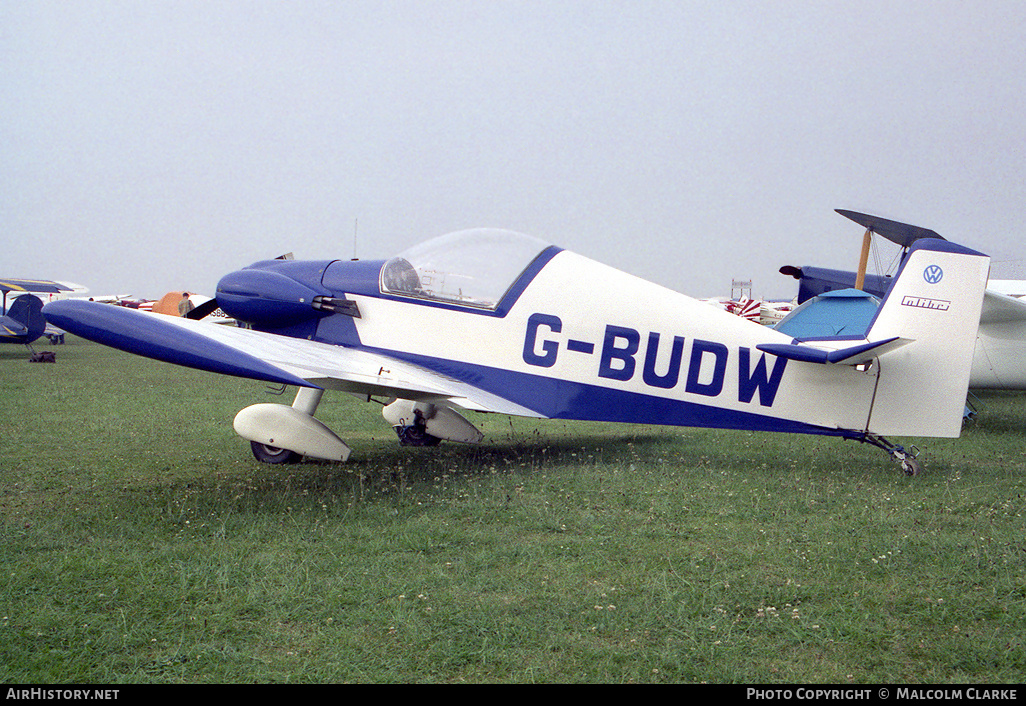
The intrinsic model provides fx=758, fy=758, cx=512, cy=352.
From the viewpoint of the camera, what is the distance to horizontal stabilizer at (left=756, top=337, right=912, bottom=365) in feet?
18.3

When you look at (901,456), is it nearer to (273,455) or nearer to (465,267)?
(465,267)

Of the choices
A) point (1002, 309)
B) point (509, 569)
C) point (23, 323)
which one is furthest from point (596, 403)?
point (23, 323)

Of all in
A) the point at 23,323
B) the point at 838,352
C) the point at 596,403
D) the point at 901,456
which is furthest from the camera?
the point at 23,323

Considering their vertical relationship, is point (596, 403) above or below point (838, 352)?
below

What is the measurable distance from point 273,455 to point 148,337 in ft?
7.26

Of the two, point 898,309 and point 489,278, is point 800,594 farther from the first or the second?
point 489,278

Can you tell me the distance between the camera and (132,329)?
15.0 feet

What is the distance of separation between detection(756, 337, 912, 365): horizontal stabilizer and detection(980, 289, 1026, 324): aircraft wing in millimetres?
4779

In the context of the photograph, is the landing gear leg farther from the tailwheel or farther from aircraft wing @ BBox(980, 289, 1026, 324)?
aircraft wing @ BBox(980, 289, 1026, 324)

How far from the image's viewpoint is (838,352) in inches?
226

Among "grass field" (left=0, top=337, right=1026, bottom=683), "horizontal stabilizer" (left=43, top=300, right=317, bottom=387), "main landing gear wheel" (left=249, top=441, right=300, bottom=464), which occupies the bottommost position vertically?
"main landing gear wheel" (left=249, top=441, right=300, bottom=464)

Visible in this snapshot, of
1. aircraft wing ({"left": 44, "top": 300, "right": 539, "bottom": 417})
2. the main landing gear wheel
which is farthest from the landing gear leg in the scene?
the main landing gear wheel

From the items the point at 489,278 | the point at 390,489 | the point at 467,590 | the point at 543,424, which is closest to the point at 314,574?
the point at 467,590

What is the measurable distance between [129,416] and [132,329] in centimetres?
544
